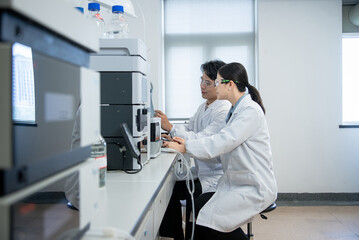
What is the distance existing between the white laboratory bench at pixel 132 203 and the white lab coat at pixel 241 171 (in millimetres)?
310

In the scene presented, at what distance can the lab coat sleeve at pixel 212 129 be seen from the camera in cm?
232

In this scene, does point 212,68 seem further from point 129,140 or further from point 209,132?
point 129,140

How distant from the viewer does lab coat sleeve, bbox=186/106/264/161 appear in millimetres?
1728

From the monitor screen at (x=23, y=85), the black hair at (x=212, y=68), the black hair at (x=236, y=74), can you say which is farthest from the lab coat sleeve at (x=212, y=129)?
the monitor screen at (x=23, y=85)

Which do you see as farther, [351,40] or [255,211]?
[351,40]

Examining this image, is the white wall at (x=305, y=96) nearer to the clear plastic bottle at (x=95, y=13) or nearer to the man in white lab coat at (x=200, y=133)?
the man in white lab coat at (x=200, y=133)

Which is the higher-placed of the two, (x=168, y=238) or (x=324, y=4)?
(x=324, y=4)

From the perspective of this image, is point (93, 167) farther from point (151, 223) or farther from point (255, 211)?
point (255, 211)

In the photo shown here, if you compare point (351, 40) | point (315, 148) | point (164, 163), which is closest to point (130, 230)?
point (164, 163)

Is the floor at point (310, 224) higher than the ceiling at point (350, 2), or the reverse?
the ceiling at point (350, 2)

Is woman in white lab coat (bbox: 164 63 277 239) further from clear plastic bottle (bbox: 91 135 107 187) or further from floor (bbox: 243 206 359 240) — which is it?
floor (bbox: 243 206 359 240)

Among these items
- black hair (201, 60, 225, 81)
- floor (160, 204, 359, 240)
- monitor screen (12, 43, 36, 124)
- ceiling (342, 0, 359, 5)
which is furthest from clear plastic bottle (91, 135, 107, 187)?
ceiling (342, 0, 359, 5)

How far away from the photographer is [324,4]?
3.58m

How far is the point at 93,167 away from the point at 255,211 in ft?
3.88
